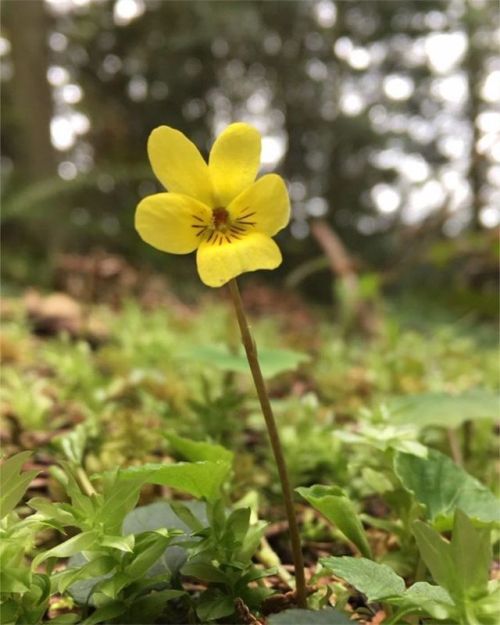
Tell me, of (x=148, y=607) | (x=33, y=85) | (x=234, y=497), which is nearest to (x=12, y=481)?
(x=148, y=607)

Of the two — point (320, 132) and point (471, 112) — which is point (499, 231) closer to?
point (320, 132)

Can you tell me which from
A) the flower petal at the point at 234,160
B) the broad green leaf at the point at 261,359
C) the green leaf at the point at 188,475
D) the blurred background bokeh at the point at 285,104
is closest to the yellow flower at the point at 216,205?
the flower petal at the point at 234,160

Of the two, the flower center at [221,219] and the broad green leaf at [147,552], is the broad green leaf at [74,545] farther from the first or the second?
the flower center at [221,219]

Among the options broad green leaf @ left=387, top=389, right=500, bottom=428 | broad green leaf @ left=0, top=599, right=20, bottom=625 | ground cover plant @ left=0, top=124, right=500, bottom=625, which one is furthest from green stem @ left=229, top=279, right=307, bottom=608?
broad green leaf @ left=387, top=389, right=500, bottom=428

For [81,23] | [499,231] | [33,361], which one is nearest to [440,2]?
[81,23]

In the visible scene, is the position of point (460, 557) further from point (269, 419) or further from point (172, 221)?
point (172, 221)

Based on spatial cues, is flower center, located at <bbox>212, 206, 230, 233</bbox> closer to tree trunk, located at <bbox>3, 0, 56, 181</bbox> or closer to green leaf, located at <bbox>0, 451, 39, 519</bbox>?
green leaf, located at <bbox>0, 451, 39, 519</bbox>

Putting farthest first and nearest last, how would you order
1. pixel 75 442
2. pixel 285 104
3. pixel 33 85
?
pixel 285 104
pixel 33 85
pixel 75 442

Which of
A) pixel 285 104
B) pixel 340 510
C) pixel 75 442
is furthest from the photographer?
pixel 285 104

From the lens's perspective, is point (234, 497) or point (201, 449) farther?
point (234, 497)
